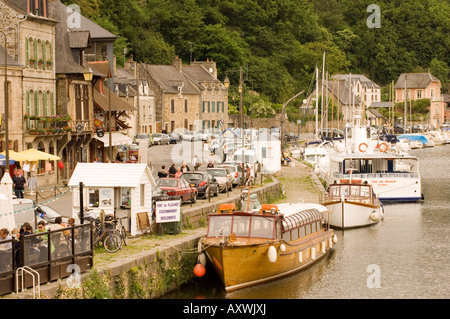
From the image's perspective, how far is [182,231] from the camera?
30.7 metres

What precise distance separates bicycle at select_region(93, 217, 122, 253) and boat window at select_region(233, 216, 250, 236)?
12.9 feet

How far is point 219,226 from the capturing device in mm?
27859

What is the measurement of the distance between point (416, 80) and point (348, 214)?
13989cm

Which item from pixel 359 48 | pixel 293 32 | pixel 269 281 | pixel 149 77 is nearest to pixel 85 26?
pixel 149 77

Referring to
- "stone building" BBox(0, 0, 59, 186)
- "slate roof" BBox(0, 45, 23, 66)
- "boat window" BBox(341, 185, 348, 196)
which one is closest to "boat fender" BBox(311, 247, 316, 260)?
"boat window" BBox(341, 185, 348, 196)

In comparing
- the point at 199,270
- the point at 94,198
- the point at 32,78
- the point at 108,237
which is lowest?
the point at 199,270

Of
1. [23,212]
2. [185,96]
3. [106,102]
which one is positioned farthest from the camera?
[185,96]

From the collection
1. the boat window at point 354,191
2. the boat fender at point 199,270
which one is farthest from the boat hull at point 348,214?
the boat fender at point 199,270

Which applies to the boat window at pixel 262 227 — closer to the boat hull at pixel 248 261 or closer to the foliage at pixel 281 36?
the boat hull at pixel 248 261

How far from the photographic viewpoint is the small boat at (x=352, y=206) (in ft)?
133

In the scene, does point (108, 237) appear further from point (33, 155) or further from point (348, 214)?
point (348, 214)

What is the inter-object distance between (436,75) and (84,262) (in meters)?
173

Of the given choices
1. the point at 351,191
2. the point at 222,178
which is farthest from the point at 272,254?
the point at 351,191

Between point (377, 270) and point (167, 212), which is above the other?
point (167, 212)
